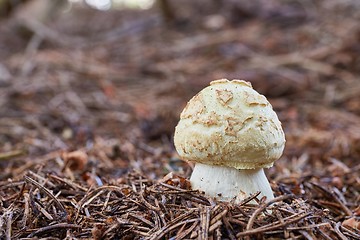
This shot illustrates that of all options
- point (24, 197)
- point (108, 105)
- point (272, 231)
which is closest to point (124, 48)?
point (108, 105)

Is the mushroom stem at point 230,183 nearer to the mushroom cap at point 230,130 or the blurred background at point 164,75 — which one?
the mushroom cap at point 230,130

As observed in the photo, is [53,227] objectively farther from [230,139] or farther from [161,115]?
[161,115]

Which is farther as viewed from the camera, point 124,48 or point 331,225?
point 124,48

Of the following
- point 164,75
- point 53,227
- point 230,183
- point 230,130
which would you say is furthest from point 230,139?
point 164,75

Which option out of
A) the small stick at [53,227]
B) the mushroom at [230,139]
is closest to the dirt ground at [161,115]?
the small stick at [53,227]

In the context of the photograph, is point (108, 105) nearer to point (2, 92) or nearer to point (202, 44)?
point (2, 92)

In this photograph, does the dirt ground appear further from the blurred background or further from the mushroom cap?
the mushroom cap

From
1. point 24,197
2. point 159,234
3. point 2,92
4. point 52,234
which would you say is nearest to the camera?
point 159,234

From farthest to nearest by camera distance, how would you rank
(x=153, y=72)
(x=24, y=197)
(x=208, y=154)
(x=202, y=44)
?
(x=202, y=44)
(x=153, y=72)
(x=24, y=197)
(x=208, y=154)
